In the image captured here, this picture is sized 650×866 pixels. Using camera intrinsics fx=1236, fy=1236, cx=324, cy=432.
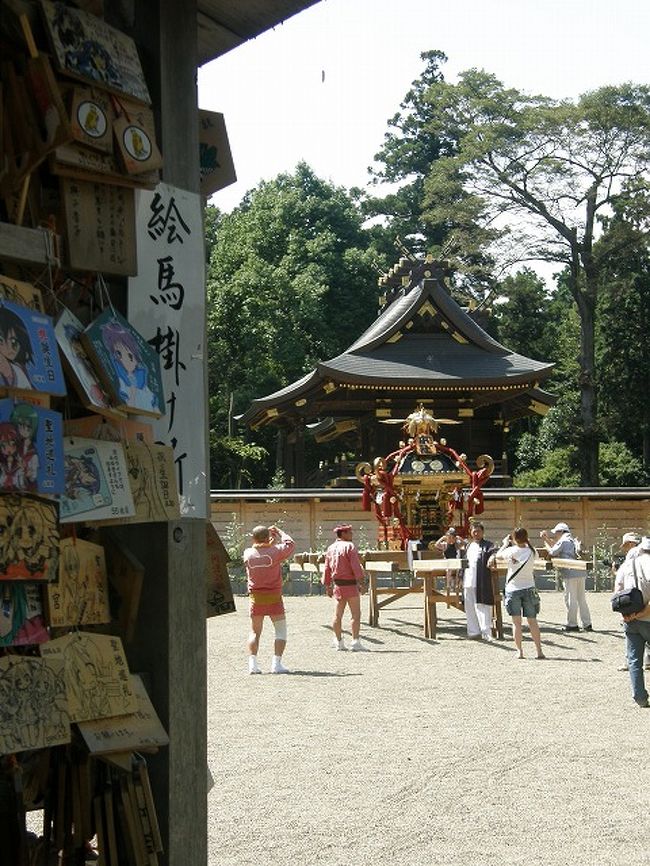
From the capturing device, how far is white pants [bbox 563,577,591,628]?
16859 millimetres

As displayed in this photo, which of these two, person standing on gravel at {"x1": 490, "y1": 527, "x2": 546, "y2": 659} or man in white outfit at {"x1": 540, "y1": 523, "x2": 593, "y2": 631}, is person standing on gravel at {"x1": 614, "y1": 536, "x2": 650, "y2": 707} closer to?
person standing on gravel at {"x1": 490, "y1": 527, "x2": 546, "y2": 659}

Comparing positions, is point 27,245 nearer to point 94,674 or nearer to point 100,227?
point 100,227

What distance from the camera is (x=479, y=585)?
15.9 meters

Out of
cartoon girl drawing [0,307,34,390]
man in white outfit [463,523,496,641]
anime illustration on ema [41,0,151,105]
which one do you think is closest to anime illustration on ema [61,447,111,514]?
cartoon girl drawing [0,307,34,390]

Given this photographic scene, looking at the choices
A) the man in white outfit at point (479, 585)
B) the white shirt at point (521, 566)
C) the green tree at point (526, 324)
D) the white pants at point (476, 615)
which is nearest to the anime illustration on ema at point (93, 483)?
the white shirt at point (521, 566)

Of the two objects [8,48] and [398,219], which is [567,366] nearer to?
[398,219]

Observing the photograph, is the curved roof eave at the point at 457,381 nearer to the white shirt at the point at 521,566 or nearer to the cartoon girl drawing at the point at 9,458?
the white shirt at the point at 521,566

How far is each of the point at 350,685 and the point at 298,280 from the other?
112 feet

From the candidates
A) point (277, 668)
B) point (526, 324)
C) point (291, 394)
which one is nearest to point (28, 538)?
point (277, 668)

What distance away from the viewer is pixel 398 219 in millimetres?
59656

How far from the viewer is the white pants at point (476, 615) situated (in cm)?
1606

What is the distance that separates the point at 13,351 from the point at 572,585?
588 inches

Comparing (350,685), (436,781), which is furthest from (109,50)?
(350,685)

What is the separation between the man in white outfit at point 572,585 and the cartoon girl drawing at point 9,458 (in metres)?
14.5
